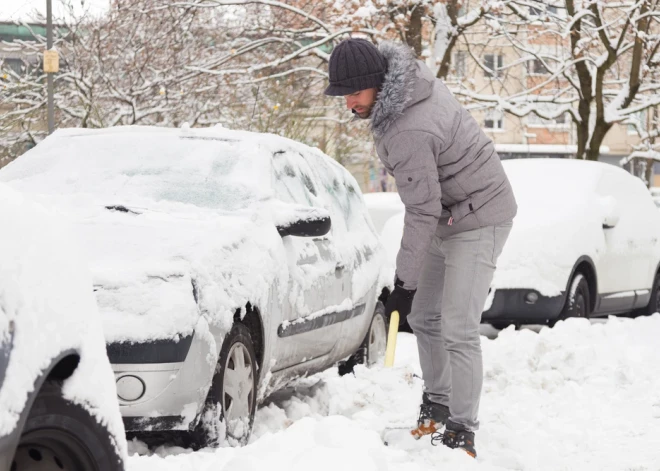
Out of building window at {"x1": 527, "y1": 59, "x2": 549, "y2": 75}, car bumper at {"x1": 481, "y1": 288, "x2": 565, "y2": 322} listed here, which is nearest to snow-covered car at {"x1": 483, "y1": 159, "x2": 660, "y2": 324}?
car bumper at {"x1": 481, "y1": 288, "x2": 565, "y2": 322}

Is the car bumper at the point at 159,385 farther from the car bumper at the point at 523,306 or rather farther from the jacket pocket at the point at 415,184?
the car bumper at the point at 523,306

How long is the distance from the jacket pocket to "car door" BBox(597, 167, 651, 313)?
6.01m

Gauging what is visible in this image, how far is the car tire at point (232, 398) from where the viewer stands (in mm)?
5070

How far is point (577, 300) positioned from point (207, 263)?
592 centimetres

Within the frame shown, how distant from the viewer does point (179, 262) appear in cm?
494

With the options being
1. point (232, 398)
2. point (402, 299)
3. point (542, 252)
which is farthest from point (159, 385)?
point (542, 252)

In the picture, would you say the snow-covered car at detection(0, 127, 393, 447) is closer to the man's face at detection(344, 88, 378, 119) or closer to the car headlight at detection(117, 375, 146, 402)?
the car headlight at detection(117, 375, 146, 402)

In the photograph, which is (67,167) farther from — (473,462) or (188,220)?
(473,462)

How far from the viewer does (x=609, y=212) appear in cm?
1088

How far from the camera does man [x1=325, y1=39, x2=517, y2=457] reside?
194 inches

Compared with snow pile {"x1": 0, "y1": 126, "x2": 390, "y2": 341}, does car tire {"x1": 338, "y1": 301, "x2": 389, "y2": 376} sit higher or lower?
lower

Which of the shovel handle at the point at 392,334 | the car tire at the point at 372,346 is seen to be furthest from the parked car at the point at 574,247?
the shovel handle at the point at 392,334

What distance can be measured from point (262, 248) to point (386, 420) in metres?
1.25

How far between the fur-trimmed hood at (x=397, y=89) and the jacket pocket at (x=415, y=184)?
0.70 feet
